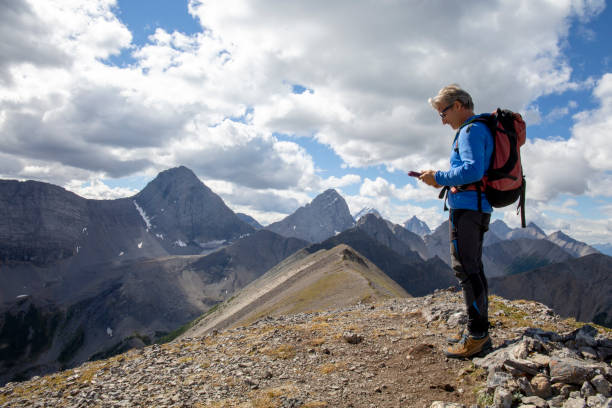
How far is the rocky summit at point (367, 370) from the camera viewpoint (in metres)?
6.63

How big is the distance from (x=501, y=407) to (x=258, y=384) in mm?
5683

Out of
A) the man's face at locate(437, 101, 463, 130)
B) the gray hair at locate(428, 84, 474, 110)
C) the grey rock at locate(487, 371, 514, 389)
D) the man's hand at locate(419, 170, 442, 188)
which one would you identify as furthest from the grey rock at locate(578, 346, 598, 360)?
the gray hair at locate(428, 84, 474, 110)

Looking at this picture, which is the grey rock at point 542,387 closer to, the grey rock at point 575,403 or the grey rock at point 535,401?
the grey rock at point 535,401

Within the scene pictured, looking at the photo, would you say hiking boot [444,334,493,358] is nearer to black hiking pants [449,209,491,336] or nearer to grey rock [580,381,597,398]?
black hiking pants [449,209,491,336]

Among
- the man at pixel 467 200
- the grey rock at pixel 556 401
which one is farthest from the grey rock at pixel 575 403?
the man at pixel 467 200

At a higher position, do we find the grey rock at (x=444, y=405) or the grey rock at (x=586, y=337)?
the grey rock at (x=586, y=337)

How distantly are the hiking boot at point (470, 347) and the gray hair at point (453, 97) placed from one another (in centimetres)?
540

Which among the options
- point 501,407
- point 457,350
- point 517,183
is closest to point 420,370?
point 457,350

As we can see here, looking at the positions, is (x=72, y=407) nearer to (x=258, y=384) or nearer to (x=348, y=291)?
(x=258, y=384)

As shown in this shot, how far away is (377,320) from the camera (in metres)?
15.2

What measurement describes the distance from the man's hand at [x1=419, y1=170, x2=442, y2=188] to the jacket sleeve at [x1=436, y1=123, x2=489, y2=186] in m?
0.13

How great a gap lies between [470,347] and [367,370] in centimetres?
254

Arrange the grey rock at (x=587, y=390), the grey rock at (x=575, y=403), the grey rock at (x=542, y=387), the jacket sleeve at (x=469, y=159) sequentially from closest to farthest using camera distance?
the grey rock at (x=575, y=403), the grey rock at (x=587, y=390), the grey rock at (x=542, y=387), the jacket sleeve at (x=469, y=159)

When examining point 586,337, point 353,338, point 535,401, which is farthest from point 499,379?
point 353,338
